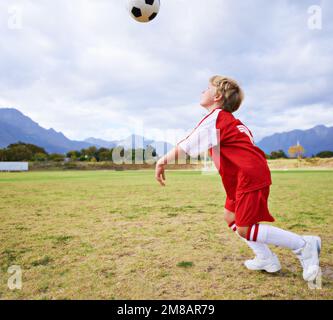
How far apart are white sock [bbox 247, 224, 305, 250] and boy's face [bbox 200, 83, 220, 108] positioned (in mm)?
1192

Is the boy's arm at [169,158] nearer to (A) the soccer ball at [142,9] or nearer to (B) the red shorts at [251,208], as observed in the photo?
(B) the red shorts at [251,208]

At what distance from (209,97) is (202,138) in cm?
49

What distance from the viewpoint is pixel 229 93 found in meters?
2.64

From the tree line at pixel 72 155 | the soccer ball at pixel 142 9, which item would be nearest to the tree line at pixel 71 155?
the tree line at pixel 72 155

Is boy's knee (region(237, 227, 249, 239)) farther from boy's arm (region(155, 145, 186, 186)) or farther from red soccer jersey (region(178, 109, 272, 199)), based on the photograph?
boy's arm (region(155, 145, 186, 186))

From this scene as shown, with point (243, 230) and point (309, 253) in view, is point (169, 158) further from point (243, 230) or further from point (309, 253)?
point (309, 253)

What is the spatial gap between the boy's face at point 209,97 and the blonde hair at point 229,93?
0.04 m

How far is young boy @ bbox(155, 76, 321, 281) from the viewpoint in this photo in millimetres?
2445

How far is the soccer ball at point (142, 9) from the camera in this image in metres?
5.36

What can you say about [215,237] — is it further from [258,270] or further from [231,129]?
[231,129]

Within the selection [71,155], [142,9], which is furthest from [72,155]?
[142,9]
